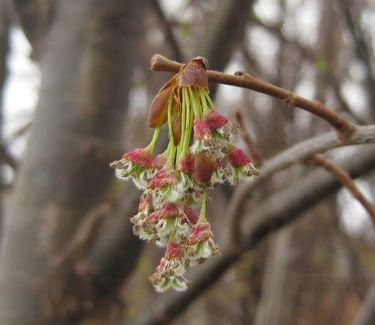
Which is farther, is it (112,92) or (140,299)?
(140,299)

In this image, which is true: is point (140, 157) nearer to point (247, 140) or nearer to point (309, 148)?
point (309, 148)

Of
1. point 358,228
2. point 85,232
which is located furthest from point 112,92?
point 358,228

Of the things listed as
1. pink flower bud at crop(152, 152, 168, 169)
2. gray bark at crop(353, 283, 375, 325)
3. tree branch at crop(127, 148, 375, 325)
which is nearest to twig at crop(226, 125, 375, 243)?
tree branch at crop(127, 148, 375, 325)

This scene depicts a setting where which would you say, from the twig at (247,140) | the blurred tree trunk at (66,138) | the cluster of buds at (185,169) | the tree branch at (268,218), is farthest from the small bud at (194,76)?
the blurred tree trunk at (66,138)

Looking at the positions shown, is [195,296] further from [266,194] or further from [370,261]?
[370,261]

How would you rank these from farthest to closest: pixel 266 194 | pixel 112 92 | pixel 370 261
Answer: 1. pixel 370 261
2. pixel 266 194
3. pixel 112 92

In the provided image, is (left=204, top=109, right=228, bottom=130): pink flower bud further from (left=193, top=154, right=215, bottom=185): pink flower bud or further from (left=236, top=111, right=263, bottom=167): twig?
(left=236, top=111, right=263, bottom=167): twig
